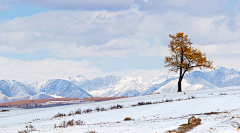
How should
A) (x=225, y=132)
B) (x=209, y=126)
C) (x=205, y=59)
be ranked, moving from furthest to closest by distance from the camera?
(x=205, y=59), (x=209, y=126), (x=225, y=132)

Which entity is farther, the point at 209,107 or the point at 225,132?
the point at 209,107

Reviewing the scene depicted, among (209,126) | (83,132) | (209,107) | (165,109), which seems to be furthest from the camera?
(165,109)

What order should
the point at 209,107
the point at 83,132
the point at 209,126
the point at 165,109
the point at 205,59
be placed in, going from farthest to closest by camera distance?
the point at 205,59 → the point at 165,109 → the point at 209,107 → the point at 83,132 → the point at 209,126

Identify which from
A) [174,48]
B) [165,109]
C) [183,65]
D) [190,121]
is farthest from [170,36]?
[190,121]

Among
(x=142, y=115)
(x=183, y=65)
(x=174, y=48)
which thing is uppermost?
(x=174, y=48)

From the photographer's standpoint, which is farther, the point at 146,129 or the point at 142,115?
the point at 142,115

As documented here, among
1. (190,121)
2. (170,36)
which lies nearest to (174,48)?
(170,36)

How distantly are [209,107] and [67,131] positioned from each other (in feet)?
46.9

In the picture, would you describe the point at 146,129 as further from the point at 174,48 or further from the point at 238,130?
the point at 174,48

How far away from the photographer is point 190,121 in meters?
16.8

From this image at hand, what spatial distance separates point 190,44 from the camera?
62750 mm

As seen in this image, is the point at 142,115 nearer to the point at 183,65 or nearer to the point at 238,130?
the point at 238,130

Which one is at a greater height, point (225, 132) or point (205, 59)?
point (205, 59)

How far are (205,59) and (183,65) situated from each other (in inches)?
194
